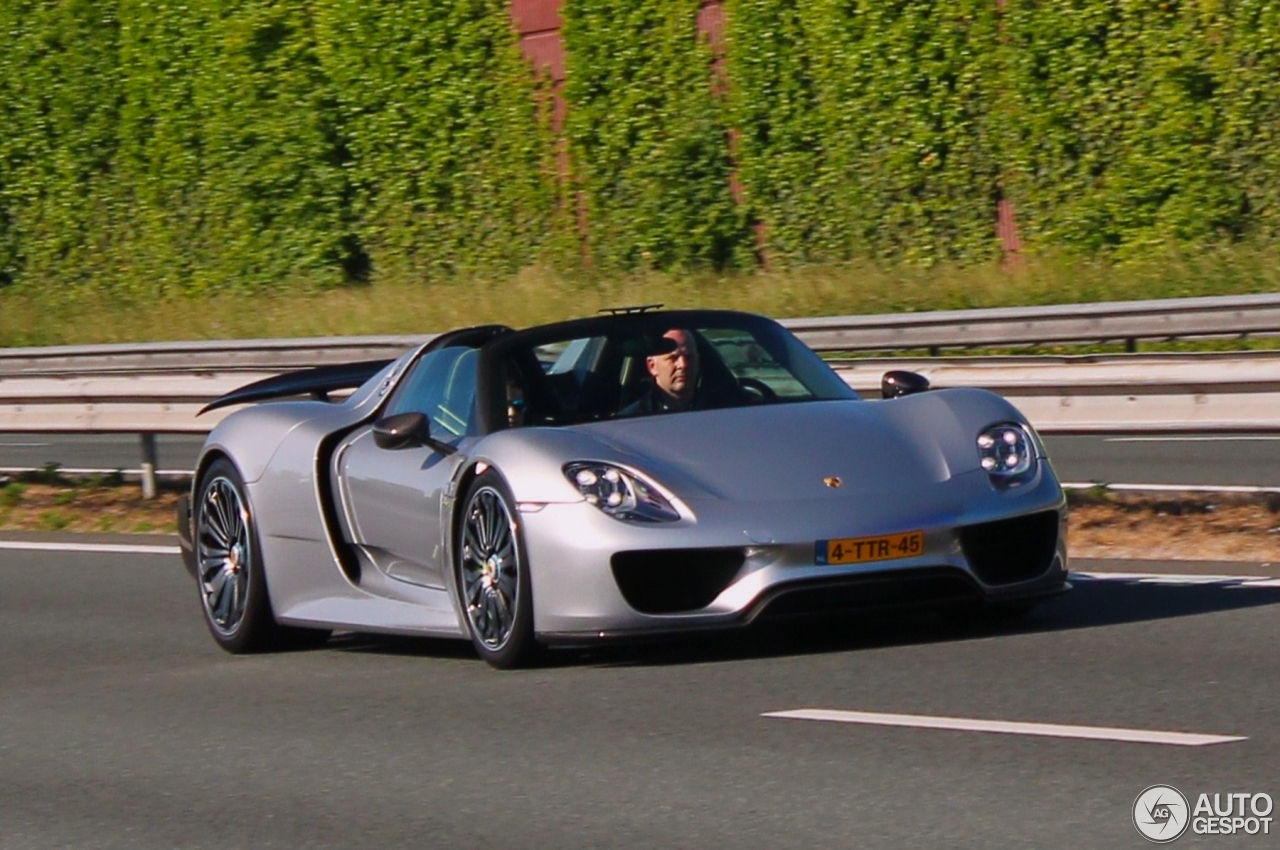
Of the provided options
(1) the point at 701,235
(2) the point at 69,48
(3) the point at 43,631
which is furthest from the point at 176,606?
(2) the point at 69,48

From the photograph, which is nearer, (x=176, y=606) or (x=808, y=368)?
(x=808, y=368)

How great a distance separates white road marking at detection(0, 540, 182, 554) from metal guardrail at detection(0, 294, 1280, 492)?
1332mm

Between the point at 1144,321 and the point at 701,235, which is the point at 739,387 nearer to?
the point at 1144,321

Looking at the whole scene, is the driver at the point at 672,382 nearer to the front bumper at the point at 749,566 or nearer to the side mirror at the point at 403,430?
the side mirror at the point at 403,430

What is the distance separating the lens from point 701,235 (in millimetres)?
28859

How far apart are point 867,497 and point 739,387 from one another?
1.11 metres

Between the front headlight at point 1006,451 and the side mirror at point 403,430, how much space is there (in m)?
1.93

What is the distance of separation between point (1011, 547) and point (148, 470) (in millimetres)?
8044

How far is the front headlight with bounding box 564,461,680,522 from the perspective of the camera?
23.6 feet

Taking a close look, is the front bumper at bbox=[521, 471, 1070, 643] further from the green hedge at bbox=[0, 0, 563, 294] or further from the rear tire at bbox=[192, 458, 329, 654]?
the green hedge at bbox=[0, 0, 563, 294]

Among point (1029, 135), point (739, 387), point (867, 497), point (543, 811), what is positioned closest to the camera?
point (543, 811)

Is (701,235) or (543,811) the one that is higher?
(543,811)

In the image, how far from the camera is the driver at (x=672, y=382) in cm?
803

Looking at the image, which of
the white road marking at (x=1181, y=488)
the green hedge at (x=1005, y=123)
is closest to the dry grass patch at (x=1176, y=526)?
the white road marking at (x=1181, y=488)
